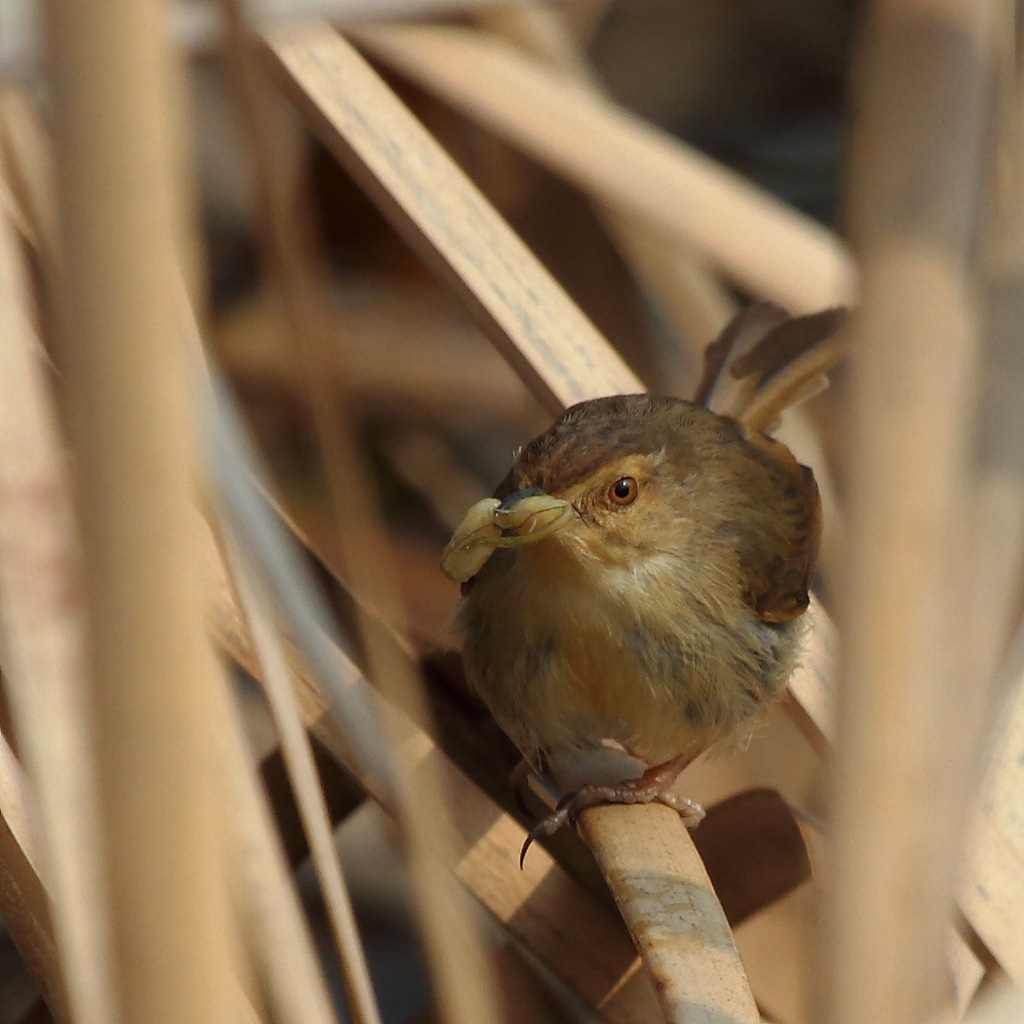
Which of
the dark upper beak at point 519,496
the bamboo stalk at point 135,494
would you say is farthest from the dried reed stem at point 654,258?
the bamboo stalk at point 135,494

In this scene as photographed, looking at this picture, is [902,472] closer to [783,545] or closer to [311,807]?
[311,807]

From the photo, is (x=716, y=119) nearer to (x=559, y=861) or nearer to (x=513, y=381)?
(x=513, y=381)

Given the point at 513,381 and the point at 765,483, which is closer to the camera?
the point at 765,483

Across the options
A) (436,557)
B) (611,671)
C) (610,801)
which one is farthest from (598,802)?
(436,557)

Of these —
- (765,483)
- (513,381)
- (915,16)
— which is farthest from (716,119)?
(915,16)

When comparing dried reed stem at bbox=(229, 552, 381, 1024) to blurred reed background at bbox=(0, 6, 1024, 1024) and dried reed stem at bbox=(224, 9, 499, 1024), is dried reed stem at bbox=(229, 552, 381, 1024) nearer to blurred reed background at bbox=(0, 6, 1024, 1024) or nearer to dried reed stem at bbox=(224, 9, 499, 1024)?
blurred reed background at bbox=(0, 6, 1024, 1024)

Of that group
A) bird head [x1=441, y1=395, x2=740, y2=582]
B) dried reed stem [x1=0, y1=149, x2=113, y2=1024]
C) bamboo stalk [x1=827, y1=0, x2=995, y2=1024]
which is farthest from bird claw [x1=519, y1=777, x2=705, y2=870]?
bamboo stalk [x1=827, y1=0, x2=995, y2=1024]
